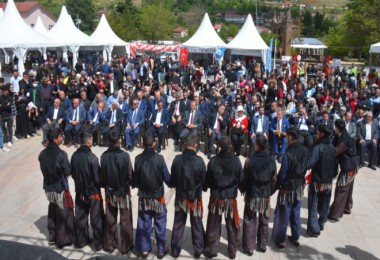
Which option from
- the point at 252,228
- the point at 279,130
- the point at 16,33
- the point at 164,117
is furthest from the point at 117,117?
the point at 16,33

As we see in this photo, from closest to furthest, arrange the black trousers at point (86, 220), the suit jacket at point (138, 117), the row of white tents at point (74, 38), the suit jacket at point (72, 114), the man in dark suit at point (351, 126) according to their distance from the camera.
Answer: the black trousers at point (86, 220) < the man in dark suit at point (351, 126) < the suit jacket at point (138, 117) < the suit jacket at point (72, 114) < the row of white tents at point (74, 38)

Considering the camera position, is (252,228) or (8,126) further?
(8,126)

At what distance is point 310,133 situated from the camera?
928cm

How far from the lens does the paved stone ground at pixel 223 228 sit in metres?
5.38

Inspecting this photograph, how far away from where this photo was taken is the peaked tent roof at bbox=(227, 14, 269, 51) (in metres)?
21.9

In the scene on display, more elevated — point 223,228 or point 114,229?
point 114,229

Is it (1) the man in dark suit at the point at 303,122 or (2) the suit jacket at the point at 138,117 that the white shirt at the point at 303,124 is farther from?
(2) the suit jacket at the point at 138,117

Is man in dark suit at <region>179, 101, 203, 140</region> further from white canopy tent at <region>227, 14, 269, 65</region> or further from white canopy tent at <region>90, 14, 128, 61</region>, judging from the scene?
white canopy tent at <region>90, 14, 128, 61</region>

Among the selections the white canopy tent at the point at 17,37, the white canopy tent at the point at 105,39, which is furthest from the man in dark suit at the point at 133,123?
the white canopy tent at the point at 105,39

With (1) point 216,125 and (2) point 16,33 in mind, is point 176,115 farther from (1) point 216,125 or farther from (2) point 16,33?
(2) point 16,33

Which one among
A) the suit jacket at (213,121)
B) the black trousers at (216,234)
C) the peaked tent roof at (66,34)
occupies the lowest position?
the black trousers at (216,234)

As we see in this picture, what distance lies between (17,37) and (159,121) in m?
11.0

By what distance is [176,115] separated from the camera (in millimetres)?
10602

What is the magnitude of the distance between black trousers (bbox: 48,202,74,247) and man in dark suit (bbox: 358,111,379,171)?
672 cm
